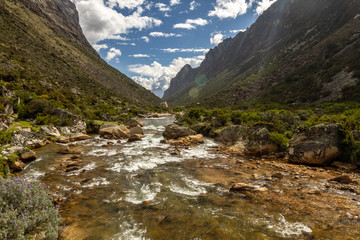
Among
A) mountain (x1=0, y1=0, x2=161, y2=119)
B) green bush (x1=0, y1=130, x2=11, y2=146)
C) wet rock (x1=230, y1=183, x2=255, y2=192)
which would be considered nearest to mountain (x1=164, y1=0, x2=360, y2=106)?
wet rock (x1=230, y1=183, x2=255, y2=192)

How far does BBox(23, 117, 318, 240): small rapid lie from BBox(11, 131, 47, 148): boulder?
3.94 meters

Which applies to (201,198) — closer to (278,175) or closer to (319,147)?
(278,175)

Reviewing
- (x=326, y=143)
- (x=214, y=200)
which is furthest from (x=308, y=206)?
(x=326, y=143)

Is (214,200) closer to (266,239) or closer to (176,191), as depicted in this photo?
(176,191)

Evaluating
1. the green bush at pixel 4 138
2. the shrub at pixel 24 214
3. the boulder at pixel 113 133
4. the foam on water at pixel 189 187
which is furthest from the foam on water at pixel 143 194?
the boulder at pixel 113 133

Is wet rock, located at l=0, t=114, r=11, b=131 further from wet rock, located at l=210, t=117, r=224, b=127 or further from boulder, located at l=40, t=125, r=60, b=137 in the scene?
wet rock, located at l=210, t=117, r=224, b=127

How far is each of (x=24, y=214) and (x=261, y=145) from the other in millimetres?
18496

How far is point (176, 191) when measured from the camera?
10141 mm

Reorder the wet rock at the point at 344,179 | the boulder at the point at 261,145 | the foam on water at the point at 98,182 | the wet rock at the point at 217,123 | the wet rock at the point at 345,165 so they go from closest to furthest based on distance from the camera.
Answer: the wet rock at the point at 344,179 → the foam on water at the point at 98,182 → the wet rock at the point at 345,165 → the boulder at the point at 261,145 → the wet rock at the point at 217,123

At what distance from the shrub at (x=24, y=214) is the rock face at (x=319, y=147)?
55.0ft

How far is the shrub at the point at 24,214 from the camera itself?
422 centimetres

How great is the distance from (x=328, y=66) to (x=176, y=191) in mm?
80934

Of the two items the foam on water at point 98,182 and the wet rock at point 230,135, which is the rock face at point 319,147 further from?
the foam on water at point 98,182

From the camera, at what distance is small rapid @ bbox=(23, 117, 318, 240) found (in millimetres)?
6480
